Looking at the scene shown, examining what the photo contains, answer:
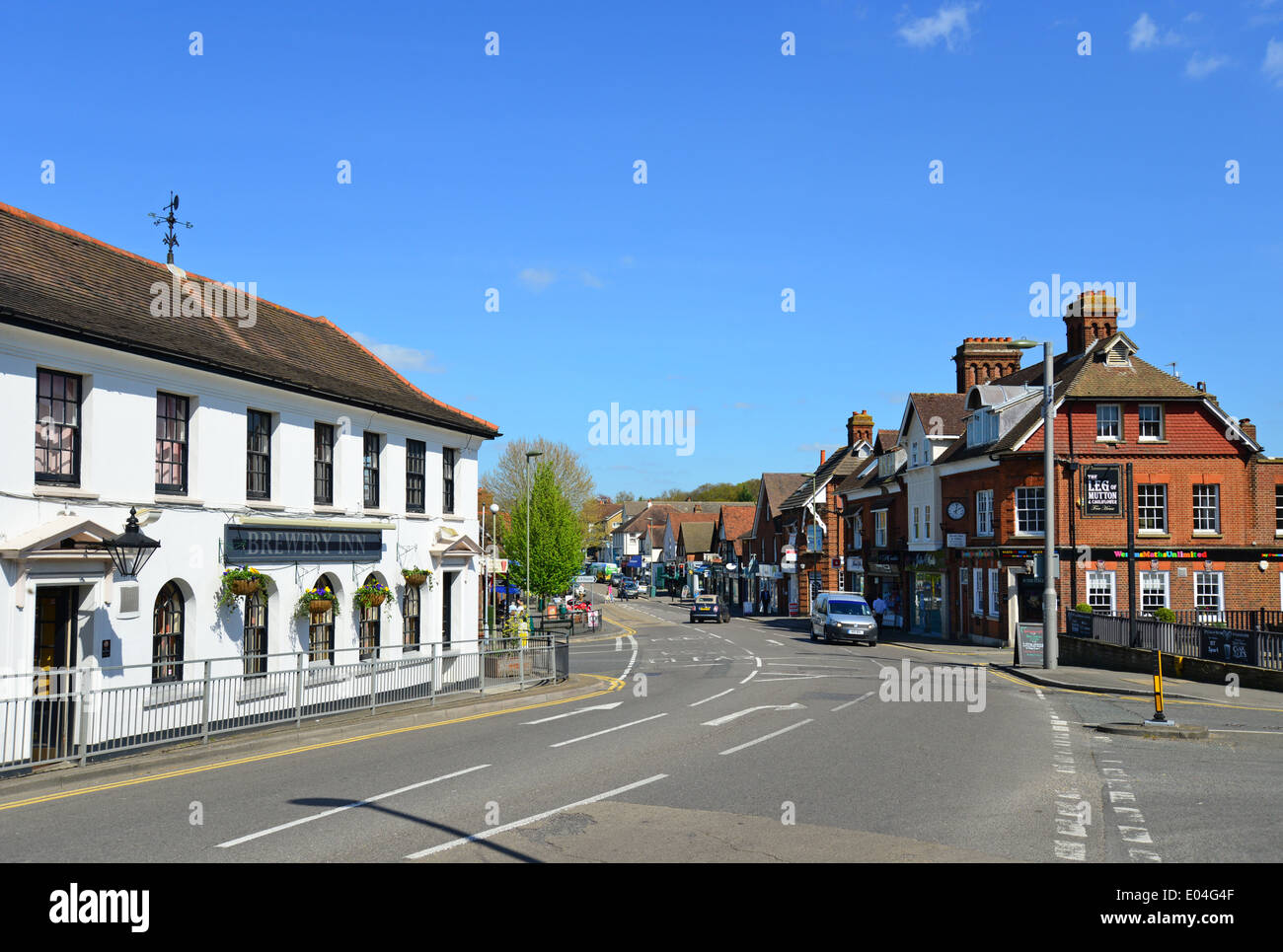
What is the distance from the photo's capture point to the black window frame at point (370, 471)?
23.1 metres

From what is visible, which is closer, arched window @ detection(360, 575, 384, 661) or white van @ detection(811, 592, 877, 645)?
arched window @ detection(360, 575, 384, 661)

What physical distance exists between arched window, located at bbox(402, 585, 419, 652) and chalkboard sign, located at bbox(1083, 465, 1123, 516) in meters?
24.4

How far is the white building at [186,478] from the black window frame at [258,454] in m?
0.04

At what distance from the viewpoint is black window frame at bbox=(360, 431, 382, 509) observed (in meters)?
23.1

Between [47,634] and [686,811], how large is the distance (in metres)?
10.8

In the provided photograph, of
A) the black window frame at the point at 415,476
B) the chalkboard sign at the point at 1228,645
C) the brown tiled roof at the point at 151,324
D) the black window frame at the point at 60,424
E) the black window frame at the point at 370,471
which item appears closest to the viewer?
the black window frame at the point at 60,424

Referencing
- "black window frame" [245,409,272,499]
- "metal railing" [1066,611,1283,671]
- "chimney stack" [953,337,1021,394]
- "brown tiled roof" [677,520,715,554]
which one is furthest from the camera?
"brown tiled roof" [677,520,715,554]

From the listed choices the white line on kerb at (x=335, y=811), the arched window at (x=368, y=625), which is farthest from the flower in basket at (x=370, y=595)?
the white line on kerb at (x=335, y=811)

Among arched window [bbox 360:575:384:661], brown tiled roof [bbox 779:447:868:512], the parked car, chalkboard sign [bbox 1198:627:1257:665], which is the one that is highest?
brown tiled roof [bbox 779:447:868:512]

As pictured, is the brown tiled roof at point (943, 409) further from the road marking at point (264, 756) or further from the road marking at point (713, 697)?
the road marking at point (264, 756)

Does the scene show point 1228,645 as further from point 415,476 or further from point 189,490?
point 189,490

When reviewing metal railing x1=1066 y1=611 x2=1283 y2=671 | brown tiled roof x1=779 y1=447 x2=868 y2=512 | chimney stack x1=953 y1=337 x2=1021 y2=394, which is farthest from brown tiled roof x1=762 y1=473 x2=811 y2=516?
metal railing x1=1066 y1=611 x2=1283 y2=671

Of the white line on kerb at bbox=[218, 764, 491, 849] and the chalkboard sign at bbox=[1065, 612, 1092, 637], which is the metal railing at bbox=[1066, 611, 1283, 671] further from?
the white line on kerb at bbox=[218, 764, 491, 849]
